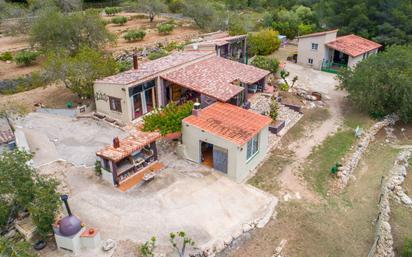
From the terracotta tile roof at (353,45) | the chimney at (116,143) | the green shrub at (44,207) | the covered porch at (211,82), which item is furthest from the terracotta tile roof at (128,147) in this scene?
the terracotta tile roof at (353,45)

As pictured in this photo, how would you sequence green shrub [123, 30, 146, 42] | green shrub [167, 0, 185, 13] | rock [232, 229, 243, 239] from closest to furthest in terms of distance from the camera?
rock [232, 229, 243, 239] → green shrub [123, 30, 146, 42] → green shrub [167, 0, 185, 13]

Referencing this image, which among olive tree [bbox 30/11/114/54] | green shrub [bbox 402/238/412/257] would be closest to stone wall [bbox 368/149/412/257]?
green shrub [bbox 402/238/412/257]

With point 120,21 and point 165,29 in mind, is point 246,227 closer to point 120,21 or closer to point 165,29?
point 165,29

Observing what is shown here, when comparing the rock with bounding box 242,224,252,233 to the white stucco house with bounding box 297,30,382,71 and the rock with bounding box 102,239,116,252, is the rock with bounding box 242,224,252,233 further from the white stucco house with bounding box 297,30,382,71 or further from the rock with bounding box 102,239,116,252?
the white stucco house with bounding box 297,30,382,71

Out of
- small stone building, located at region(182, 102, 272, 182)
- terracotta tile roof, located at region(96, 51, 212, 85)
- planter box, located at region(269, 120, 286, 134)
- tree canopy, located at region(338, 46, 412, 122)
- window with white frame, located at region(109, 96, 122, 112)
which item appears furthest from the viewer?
tree canopy, located at region(338, 46, 412, 122)

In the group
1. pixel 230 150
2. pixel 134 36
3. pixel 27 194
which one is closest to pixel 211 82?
pixel 230 150

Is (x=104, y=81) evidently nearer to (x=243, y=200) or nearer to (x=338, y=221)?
(x=243, y=200)
